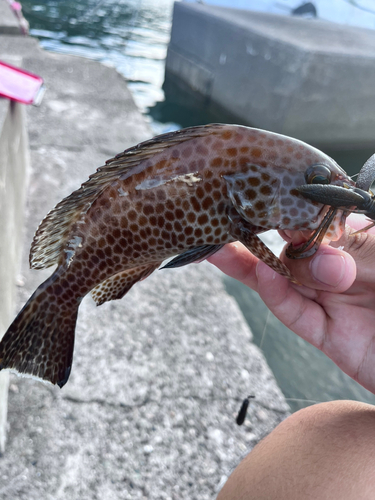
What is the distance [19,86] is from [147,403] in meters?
2.78

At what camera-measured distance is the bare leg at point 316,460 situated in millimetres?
1304

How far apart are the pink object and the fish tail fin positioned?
2.39m

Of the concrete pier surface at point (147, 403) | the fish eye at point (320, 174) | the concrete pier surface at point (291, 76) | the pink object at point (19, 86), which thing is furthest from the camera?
the concrete pier surface at point (291, 76)

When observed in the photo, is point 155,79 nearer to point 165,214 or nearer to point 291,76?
point 291,76

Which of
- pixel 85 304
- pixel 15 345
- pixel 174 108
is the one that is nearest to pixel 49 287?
pixel 15 345

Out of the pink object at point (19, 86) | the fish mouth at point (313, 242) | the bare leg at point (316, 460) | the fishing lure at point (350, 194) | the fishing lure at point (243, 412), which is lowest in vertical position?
the fishing lure at point (243, 412)

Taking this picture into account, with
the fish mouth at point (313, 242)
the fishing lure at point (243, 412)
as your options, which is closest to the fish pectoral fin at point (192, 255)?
the fish mouth at point (313, 242)

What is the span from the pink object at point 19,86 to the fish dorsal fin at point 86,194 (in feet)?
7.45

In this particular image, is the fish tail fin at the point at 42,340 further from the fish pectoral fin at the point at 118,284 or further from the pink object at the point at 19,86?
the pink object at the point at 19,86

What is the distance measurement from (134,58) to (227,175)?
552 inches

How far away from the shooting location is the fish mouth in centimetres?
115

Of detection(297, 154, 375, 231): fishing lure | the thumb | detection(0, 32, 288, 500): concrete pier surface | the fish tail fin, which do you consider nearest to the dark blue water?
detection(0, 32, 288, 500): concrete pier surface

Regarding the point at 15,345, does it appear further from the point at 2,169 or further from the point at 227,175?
the point at 2,169

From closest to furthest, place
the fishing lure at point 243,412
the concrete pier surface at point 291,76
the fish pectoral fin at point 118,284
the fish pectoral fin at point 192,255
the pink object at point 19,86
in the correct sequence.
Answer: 1. the fish pectoral fin at point 192,255
2. the fish pectoral fin at point 118,284
3. the fishing lure at point 243,412
4. the pink object at point 19,86
5. the concrete pier surface at point 291,76
